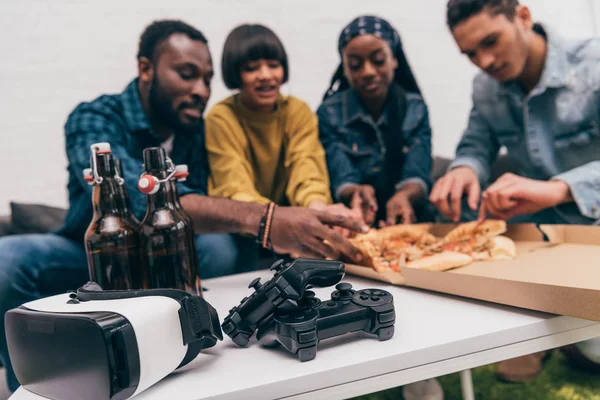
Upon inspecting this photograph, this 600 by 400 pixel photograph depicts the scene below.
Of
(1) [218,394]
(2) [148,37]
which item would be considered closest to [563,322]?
(1) [218,394]

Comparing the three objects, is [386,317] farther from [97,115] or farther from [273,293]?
[97,115]

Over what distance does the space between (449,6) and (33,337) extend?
132 cm

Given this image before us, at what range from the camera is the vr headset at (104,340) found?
43 cm

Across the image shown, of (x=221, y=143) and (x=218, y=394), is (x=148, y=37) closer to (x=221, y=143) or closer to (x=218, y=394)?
(x=221, y=143)

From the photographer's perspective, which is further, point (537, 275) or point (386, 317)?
point (537, 275)

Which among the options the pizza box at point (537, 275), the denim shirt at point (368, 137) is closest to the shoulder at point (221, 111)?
the denim shirt at point (368, 137)

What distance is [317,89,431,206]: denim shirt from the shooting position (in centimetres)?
146

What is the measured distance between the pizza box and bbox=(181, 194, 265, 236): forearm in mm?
230

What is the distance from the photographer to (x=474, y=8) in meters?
1.28

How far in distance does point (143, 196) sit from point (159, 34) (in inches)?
20.7

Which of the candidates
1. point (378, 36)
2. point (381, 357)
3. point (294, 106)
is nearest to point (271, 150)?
point (294, 106)

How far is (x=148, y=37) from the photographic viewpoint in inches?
51.7

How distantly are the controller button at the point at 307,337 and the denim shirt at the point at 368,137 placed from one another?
97 cm

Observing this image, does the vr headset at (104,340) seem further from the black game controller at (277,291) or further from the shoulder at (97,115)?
the shoulder at (97,115)
